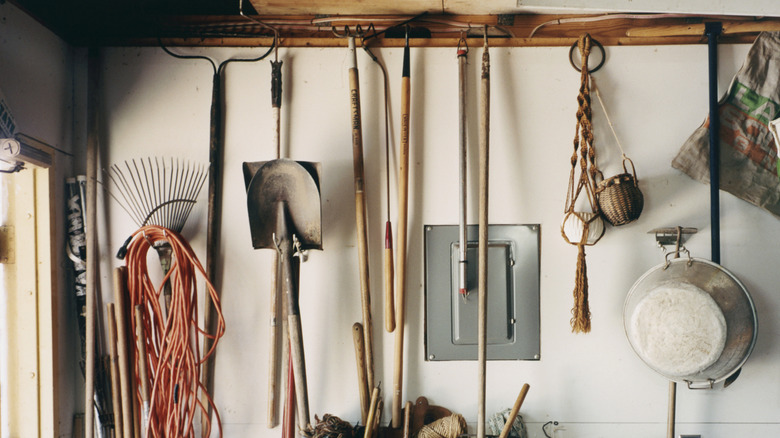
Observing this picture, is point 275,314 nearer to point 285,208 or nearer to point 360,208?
Answer: point 285,208

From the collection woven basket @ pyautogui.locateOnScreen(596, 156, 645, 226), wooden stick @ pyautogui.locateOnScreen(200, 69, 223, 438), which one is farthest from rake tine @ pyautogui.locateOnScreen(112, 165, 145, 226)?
woven basket @ pyautogui.locateOnScreen(596, 156, 645, 226)

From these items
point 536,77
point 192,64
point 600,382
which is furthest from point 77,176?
point 600,382

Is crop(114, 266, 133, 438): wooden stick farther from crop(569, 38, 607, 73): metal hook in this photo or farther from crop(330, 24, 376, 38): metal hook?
crop(569, 38, 607, 73): metal hook

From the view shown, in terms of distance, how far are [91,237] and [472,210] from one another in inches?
57.3

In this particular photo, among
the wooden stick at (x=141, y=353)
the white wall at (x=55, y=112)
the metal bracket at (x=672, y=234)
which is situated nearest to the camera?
the white wall at (x=55, y=112)

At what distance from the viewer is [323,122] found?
1931mm

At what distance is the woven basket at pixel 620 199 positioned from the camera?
1784 mm

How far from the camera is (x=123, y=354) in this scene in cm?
174

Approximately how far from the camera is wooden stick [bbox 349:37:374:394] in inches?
72.4

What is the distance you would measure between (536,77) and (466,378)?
122 cm

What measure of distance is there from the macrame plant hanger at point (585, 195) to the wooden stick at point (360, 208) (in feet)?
2.51

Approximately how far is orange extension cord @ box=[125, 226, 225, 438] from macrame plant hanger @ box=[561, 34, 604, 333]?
4.36 ft

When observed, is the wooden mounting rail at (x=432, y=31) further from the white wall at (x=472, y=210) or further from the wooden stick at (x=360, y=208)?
the wooden stick at (x=360, y=208)

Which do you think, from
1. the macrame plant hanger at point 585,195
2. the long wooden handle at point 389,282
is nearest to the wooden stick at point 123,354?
the long wooden handle at point 389,282
